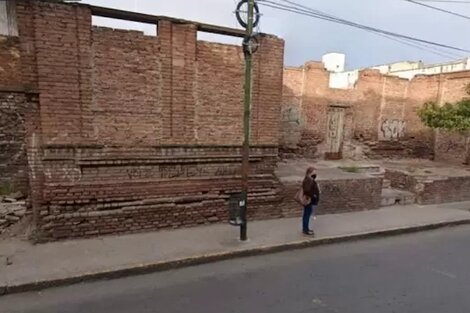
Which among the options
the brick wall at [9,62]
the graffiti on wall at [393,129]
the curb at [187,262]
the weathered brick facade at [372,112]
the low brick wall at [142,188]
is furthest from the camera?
the graffiti on wall at [393,129]

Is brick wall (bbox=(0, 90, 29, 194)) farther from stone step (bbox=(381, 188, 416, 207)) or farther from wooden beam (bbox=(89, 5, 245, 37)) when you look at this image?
stone step (bbox=(381, 188, 416, 207))

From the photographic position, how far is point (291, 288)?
5.11 metres

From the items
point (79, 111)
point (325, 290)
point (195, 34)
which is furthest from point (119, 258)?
point (195, 34)

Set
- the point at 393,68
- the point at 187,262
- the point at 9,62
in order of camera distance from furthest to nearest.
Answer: the point at 393,68
the point at 9,62
the point at 187,262

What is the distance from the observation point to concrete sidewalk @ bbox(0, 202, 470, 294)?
5.13 meters

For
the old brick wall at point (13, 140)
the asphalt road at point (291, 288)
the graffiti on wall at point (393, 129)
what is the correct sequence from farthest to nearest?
the graffiti on wall at point (393, 129)
the old brick wall at point (13, 140)
the asphalt road at point (291, 288)

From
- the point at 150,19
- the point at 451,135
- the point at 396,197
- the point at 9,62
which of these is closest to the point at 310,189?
the point at 150,19

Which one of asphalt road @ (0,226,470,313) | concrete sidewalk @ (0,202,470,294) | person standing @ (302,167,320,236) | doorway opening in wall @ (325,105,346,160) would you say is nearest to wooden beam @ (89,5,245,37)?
person standing @ (302,167,320,236)

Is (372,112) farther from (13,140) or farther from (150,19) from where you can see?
(13,140)

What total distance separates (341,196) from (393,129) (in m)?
8.05

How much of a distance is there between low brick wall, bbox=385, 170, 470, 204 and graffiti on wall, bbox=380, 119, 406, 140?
13.2ft

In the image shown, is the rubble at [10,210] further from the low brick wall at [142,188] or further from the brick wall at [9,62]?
the brick wall at [9,62]

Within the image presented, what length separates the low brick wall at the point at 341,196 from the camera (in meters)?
8.38

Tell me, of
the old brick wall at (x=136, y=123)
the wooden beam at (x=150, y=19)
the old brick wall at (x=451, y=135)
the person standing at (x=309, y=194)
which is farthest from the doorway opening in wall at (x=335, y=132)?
the wooden beam at (x=150, y=19)
